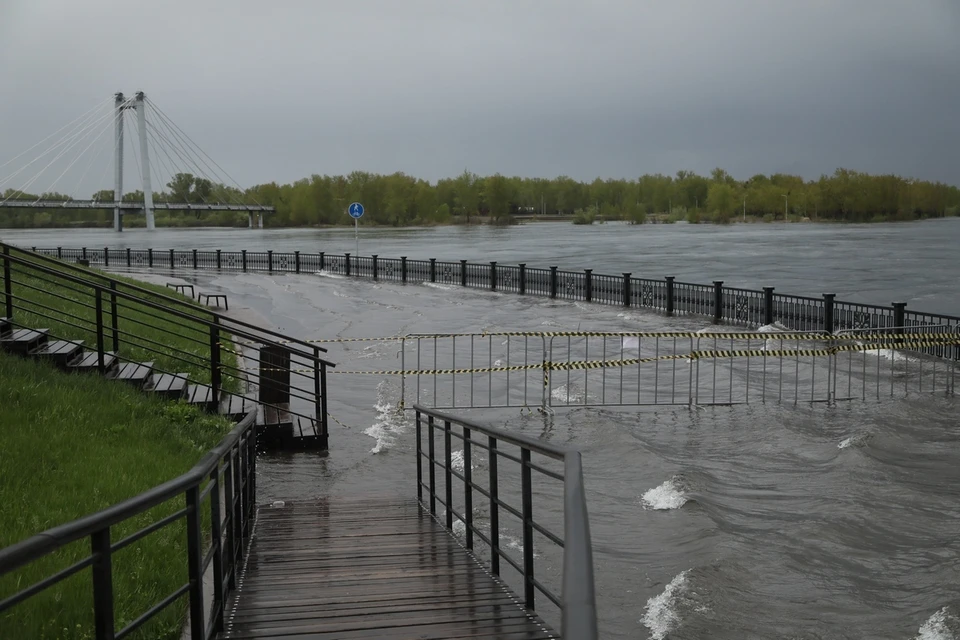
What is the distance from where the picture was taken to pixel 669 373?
20.5m

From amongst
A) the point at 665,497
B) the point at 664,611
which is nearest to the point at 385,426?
the point at 665,497

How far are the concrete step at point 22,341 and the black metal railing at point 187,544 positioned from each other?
15.1 feet

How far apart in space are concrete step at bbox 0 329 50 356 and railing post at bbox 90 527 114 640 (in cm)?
865

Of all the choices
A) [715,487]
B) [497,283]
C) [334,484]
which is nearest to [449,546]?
[334,484]

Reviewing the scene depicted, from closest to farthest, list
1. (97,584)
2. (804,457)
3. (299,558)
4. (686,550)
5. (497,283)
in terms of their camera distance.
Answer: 1. (97,584)
2. (299,558)
3. (686,550)
4. (804,457)
5. (497,283)

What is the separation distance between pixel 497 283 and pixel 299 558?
37.9m

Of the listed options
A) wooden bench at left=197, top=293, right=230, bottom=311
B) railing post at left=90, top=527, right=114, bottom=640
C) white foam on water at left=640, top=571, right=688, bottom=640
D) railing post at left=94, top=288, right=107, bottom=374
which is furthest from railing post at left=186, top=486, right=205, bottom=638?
wooden bench at left=197, top=293, right=230, bottom=311

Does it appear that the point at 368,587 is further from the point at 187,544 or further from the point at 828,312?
the point at 828,312

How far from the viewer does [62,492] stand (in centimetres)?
714

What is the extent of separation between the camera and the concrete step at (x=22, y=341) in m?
11.1

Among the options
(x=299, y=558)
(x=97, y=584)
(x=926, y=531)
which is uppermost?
(x=97, y=584)

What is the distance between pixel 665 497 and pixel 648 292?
74.8ft

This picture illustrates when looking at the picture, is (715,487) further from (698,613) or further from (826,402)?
(826,402)

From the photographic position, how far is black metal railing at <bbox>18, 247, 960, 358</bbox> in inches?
991
